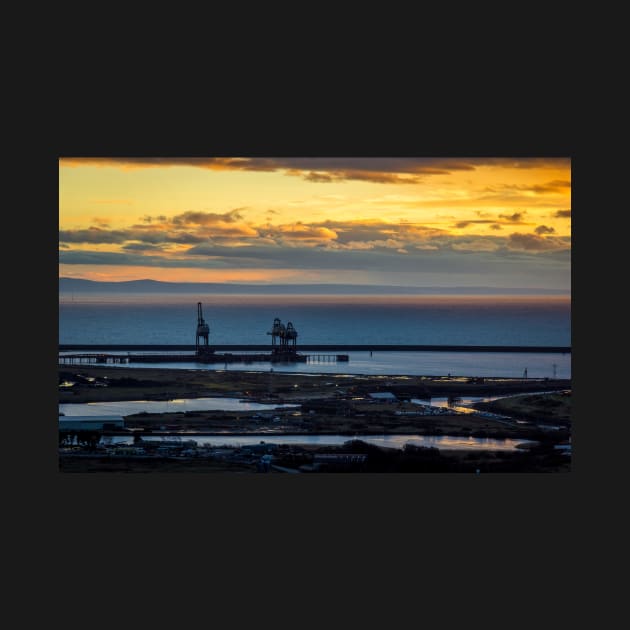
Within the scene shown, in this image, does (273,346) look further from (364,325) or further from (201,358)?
(364,325)

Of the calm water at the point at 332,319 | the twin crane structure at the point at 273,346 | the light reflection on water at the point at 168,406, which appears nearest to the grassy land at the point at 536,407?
the calm water at the point at 332,319

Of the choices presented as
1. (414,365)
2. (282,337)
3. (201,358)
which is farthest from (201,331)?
(414,365)

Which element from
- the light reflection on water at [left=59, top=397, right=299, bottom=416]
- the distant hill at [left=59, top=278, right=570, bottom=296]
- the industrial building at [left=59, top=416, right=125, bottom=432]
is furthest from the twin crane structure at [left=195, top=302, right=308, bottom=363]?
the industrial building at [left=59, top=416, right=125, bottom=432]

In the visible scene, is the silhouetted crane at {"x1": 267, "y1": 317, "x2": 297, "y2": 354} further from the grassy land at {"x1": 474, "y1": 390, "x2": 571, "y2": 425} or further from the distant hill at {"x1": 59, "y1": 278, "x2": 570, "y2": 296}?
the grassy land at {"x1": 474, "y1": 390, "x2": 571, "y2": 425}

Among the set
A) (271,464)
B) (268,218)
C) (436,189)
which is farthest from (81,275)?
(436,189)

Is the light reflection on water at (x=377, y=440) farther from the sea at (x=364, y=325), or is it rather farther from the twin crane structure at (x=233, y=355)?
the twin crane structure at (x=233, y=355)
